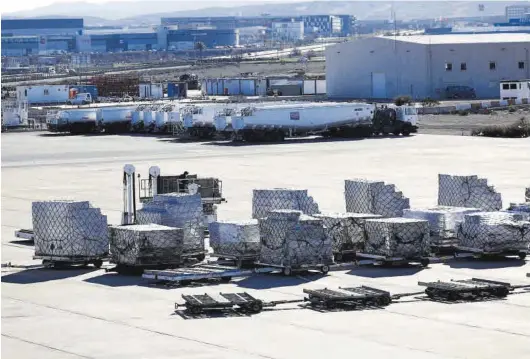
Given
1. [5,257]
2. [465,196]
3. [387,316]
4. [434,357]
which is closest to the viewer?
[434,357]

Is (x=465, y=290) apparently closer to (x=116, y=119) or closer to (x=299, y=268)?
(x=299, y=268)

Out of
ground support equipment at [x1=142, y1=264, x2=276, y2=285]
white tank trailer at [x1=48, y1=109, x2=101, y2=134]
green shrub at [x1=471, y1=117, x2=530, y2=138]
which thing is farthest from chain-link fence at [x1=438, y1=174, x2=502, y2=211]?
white tank trailer at [x1=48, y1=109, x2=101, y2=134]

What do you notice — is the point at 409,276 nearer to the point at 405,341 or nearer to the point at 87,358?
the point at 405,341

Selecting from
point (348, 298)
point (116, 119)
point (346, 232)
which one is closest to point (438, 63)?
point (116, 119)

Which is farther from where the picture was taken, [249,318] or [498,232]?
[498,232]

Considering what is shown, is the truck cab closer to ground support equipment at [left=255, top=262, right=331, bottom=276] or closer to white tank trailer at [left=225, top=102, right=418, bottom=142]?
white tank trailer at [left=225, top=102, right=418, bottom=142]

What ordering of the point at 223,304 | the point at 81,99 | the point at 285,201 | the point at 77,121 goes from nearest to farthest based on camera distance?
1. the point at 223,304
2. the point at 285,201
3. the point at 77,121
4. the point at 81,99

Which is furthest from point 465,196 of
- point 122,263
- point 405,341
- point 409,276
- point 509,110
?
point 509,110
